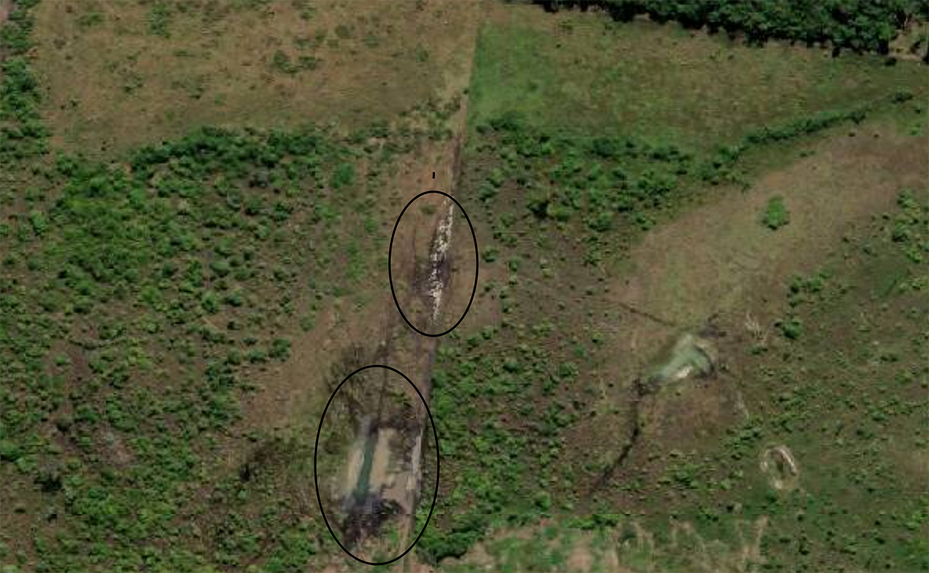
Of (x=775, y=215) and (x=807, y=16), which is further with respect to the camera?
(x=807, y=16)

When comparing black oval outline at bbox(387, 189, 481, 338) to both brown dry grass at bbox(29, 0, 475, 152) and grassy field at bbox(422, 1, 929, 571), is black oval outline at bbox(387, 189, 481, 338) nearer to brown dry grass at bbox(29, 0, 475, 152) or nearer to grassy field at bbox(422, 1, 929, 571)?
grassy field at bbox(422, 1, 929, 571)

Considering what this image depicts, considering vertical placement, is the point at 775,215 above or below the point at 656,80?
below

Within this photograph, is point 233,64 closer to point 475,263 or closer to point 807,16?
point 475,263

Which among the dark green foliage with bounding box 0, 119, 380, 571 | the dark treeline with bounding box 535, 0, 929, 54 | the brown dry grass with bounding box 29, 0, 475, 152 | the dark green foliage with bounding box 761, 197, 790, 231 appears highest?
the dark treeline with bounding box 535, 0, 929, 54

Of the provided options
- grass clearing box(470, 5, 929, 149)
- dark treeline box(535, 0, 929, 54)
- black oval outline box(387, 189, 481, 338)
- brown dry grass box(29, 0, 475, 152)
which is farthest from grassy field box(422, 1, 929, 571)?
brown dry grass box(29, 0, 475, 152)

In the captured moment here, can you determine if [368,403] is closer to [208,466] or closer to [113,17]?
[208,466]

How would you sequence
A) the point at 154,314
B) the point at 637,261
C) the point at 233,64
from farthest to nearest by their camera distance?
the point at 233,64
the point at 637,261
the point at 154,314

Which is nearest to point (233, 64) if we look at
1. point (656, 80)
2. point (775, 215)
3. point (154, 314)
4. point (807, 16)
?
point (154, 314)

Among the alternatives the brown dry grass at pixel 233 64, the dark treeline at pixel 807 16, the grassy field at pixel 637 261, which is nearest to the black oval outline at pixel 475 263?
the grassy field at pixel 637 261

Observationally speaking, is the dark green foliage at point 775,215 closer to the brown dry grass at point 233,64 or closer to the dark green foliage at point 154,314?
the brown dry grass at point 233,64

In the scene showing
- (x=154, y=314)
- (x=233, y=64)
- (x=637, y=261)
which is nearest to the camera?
(x=154, y=314)
